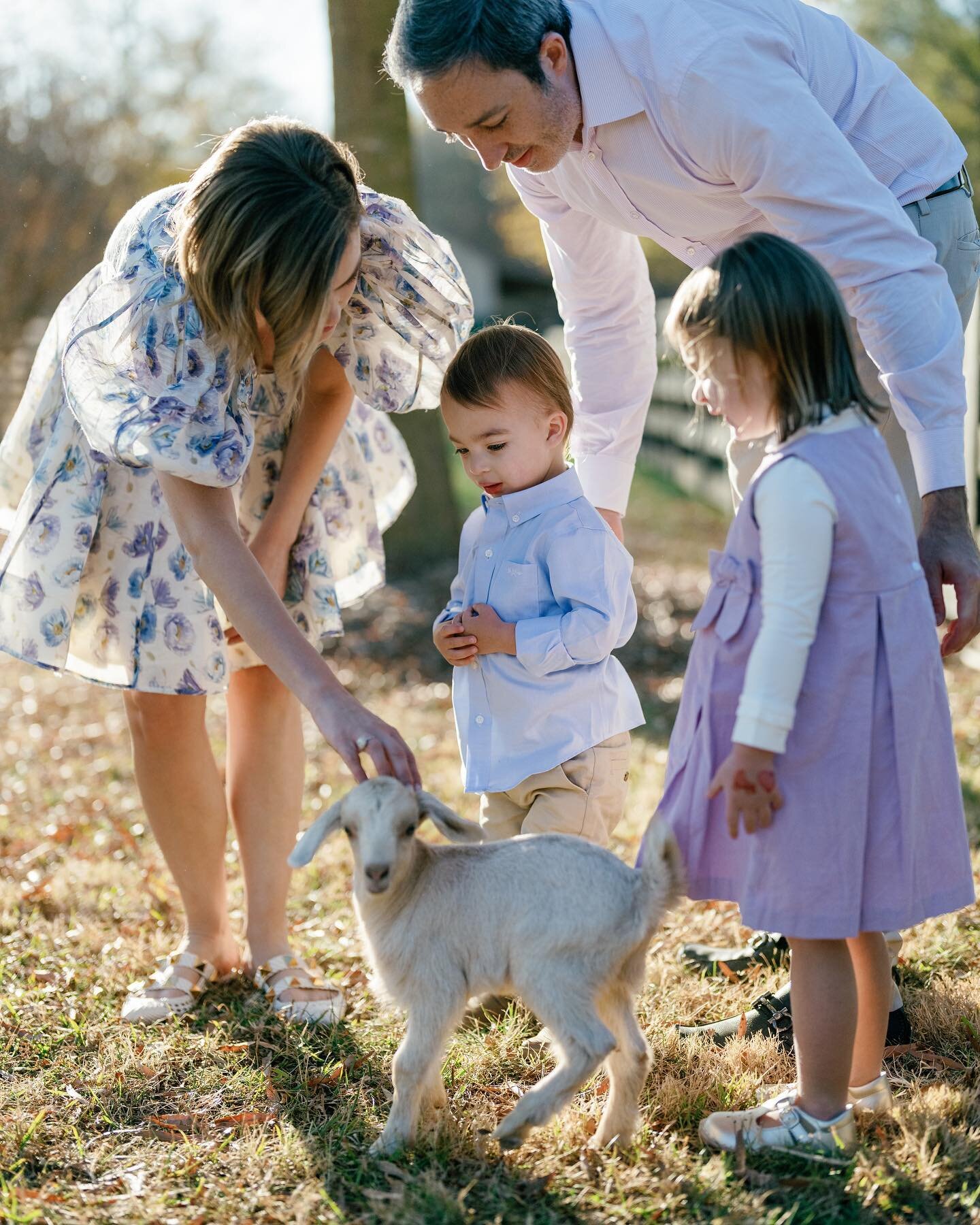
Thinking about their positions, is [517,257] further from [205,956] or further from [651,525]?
[205,956]

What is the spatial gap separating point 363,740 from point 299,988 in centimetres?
101

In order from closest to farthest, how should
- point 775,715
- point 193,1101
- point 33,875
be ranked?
point 775,715
point 193,1101
point 33,875

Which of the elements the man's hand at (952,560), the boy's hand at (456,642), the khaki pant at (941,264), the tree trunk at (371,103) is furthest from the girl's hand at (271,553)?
the tree trunk at (371,103)

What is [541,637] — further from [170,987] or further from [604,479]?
[170,987]

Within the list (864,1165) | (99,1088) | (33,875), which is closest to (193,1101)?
(99,1088)

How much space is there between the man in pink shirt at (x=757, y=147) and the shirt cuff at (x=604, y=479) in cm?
42

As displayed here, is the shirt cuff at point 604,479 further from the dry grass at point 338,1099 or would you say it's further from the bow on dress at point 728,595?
the dry grass at point 338,1099

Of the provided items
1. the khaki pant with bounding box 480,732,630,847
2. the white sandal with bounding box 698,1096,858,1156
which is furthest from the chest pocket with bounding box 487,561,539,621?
the white sandal with bounding box 698,1096,858,1156

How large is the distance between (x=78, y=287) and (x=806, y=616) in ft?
6.53

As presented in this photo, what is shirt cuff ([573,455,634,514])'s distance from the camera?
128 inches

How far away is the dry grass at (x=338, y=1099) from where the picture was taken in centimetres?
215

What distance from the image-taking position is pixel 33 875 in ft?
12.9

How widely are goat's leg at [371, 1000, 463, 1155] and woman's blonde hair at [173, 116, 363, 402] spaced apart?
1324 millimetres

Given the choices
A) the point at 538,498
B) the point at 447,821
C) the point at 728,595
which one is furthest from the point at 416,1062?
the point at 538,498
